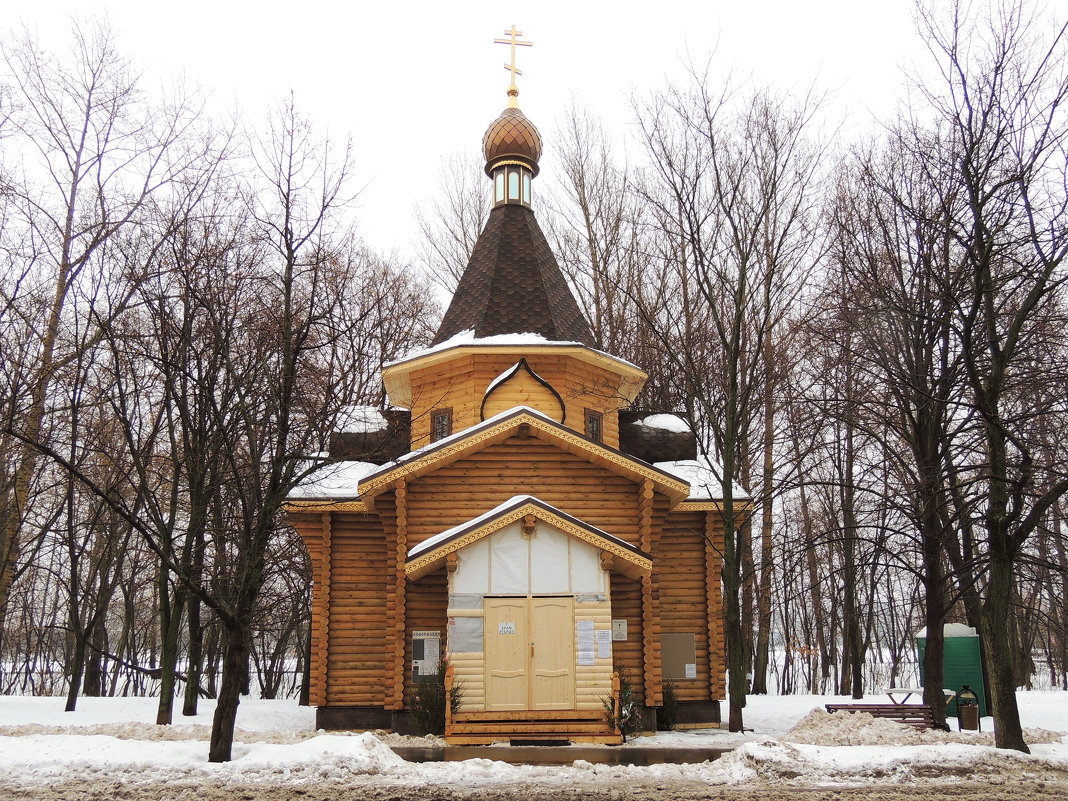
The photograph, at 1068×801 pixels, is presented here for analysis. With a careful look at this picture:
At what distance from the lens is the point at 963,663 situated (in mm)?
17312

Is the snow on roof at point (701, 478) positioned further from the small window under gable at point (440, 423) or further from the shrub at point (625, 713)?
the small window under gable at point (440, 423)

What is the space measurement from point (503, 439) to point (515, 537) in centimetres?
227

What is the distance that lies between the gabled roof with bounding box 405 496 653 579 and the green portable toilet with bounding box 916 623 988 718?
7.39 meters

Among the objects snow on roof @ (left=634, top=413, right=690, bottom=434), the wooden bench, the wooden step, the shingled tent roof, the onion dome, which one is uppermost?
the onion dome

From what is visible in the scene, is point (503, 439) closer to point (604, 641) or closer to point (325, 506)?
point (325, 506)

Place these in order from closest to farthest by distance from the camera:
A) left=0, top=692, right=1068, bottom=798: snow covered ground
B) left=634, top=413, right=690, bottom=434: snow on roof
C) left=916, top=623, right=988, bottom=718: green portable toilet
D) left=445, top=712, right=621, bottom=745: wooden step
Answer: left=0, top=692, right=1068, bottom=798: snow covered ground → left=445, top=712, right=621, bottom=745: wooden step → left=916, top=623, right=988, bottom=718: green portable toilet → left=634, top=413, right=690, bottom=434: snow on roof

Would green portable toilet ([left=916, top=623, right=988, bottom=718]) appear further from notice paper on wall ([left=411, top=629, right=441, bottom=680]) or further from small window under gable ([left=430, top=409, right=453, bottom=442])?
small window under gable ([left=430, top=409, right=453, bottom=442])

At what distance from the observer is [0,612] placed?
18.5 metres

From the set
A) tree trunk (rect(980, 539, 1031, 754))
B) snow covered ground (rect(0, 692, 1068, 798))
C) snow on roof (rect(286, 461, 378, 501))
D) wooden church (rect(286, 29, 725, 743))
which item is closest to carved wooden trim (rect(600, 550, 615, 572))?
wooden church (rect(286, 29, 725, 743))

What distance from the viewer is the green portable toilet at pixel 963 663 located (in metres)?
17.2

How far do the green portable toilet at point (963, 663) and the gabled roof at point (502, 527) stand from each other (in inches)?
291

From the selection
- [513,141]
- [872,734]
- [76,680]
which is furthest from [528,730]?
[513,141]

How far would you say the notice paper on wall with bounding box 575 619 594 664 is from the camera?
1416cm

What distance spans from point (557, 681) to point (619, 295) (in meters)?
17.4
